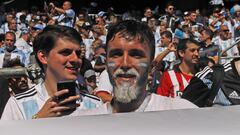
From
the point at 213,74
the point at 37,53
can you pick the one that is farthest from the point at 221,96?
the point at 37,53

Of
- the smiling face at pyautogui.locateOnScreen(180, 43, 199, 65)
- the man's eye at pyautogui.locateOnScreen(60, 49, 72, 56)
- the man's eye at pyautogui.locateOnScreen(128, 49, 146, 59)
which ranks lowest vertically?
the smiling face at pyautogui.locateOnScreen(180, 43, 199, 65)

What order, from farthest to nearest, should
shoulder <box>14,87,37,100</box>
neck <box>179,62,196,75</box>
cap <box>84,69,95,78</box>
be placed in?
neck <box>179,62,196,75</box>, cap <box>84,69,95,78</box>, shoulder <box>14,87,37,100</box>

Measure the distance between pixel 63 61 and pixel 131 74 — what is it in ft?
0.71

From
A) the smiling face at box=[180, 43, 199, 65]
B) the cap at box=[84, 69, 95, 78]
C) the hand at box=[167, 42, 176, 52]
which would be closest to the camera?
the cap at box=[84, 69, 95, 78]

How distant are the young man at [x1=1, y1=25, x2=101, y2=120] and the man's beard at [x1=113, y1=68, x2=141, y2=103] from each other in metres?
0.10

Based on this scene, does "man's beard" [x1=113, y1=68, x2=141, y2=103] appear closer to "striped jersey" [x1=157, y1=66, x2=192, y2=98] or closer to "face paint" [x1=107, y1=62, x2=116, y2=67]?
"face paint" [x1=107, y1=62, x2=116, y2=67]

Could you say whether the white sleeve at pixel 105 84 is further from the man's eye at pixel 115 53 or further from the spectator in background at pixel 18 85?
the spectator in background at pixel 18 85

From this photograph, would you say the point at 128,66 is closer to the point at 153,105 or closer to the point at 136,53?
the point at 136,53

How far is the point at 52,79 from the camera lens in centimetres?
169

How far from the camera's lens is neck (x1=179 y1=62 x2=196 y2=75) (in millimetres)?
2174

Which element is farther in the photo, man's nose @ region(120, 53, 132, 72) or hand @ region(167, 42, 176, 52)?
hand @ region(167, 42, 176, 52)

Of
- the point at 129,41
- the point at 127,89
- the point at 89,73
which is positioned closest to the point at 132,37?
the point at 129,41

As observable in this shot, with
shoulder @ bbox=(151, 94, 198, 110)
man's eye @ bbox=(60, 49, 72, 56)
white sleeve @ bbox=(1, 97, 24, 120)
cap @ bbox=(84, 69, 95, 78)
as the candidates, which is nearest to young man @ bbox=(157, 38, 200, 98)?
shoulder @ bbox=(151, 94, 198, 110)

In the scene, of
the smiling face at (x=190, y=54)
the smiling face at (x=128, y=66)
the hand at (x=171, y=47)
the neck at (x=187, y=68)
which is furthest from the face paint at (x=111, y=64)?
the hand at (x=171, y=47)
